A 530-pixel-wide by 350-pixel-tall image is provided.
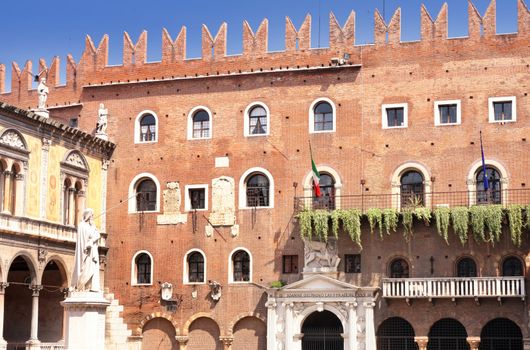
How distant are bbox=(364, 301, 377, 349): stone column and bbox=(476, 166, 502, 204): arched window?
15.7 ft

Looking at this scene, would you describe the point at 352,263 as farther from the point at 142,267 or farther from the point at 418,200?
the point at 142,267

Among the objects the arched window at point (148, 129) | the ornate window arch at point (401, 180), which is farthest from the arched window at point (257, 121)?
the ornate window arch at point (401, 180)

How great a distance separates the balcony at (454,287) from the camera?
31438 millimetres

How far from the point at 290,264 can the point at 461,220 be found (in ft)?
19.9

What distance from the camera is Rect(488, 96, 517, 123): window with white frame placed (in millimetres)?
33031

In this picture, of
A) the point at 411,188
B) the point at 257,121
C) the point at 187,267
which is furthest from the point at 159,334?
the point at 411,188

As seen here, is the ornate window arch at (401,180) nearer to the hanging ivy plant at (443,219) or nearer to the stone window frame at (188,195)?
the hanging ivy plant at (443,219)

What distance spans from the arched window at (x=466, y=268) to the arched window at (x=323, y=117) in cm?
614

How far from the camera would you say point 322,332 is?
34.2 metres

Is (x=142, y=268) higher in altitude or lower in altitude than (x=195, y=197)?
lower

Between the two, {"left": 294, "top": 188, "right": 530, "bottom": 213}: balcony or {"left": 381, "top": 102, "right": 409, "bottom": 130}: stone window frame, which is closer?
{"left": 294, "top": 188, "right": 530, "bottom": 213}: balcony

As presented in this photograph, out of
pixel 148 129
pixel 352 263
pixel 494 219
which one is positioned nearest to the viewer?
pixel 494 219

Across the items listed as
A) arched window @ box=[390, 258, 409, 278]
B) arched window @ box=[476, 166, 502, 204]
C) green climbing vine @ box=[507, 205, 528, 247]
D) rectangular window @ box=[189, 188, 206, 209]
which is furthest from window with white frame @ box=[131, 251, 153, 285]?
green climbing vine @ box=[507, 205, 528, 247]

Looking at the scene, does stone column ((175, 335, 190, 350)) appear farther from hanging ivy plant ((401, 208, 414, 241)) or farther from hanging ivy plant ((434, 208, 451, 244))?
hanging ivy plant ((434, 208, 451, 244))
